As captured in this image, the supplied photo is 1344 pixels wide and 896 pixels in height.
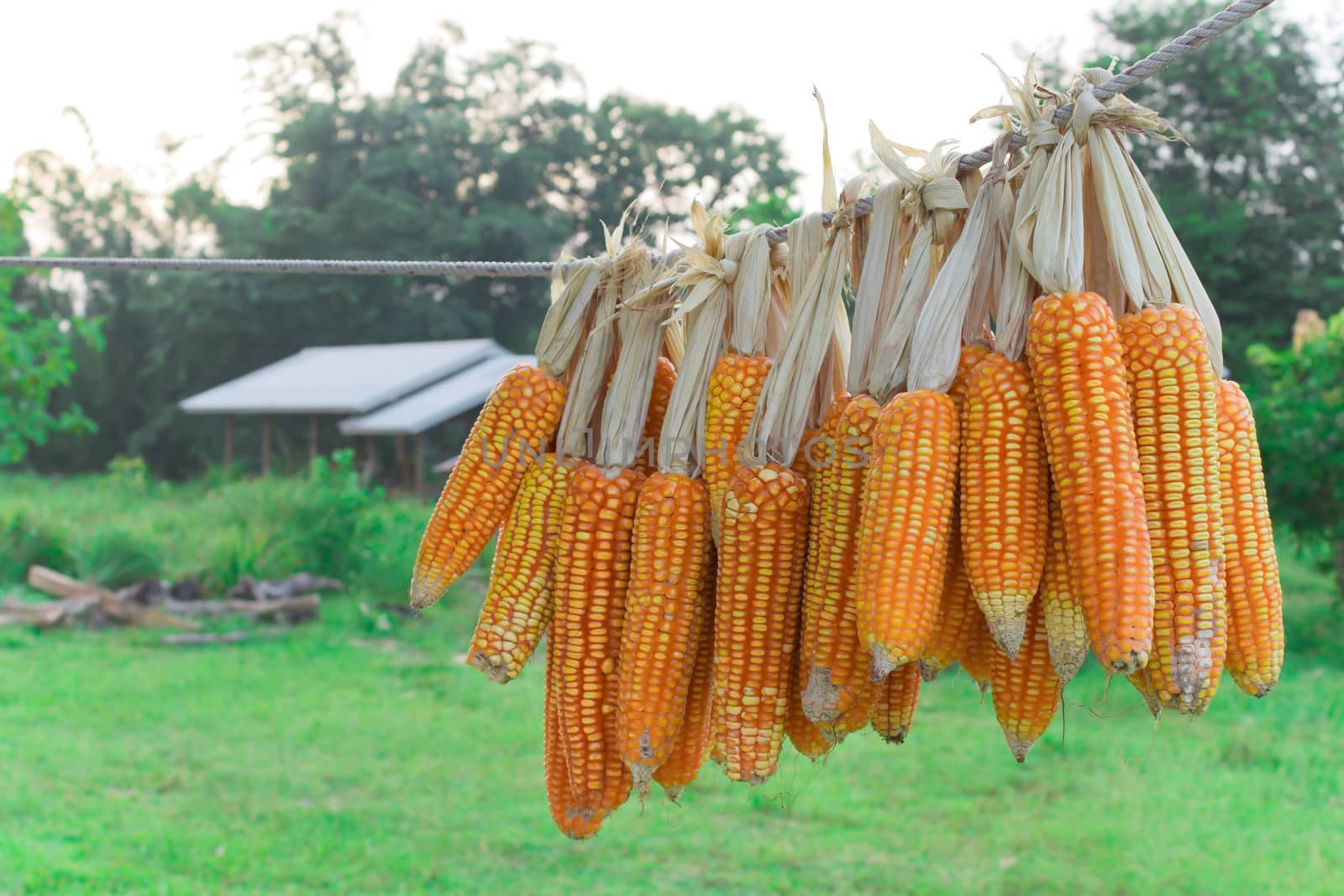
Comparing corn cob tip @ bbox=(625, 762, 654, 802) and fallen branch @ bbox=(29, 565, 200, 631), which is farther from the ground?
corn cob tip @ bbox=(625, 762, 654, 802)

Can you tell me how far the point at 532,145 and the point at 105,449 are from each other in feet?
55.9

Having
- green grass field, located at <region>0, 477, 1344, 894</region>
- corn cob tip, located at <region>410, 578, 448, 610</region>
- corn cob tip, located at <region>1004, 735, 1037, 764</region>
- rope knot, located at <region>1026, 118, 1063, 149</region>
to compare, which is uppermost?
rope knot, located at <region>1026, 118, 1063, 149</region>

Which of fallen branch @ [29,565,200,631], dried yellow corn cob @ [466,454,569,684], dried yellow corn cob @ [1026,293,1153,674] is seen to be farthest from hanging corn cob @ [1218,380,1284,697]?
fallen branch @ [29,565,200,631]

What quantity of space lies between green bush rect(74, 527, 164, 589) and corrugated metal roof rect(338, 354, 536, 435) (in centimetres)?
776

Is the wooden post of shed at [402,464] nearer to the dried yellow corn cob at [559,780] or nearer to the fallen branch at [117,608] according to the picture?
the fallen branch at [117,608]

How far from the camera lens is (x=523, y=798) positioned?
215 inches

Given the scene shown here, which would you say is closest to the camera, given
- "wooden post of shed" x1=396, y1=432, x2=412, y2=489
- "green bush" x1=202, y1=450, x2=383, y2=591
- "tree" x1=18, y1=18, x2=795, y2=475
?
"green bush" x1=202, y1=450, x2=383, y2=591

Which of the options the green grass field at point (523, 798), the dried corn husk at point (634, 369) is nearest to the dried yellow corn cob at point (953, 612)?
the dried corn husk at point (634, 369)

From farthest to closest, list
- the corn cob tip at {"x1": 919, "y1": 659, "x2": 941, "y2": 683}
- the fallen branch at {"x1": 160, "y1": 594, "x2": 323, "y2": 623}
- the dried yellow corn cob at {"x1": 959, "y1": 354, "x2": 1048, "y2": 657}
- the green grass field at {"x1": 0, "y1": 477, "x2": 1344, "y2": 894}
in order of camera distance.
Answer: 1. the fallen branch at {"x1": 160, "y1": 594, "x2": 323, "y2": 623}
2. the green grass field at {"x1": 0, "y1": 477, "x2": 1344, "y2": 894}
3. the corn cob tip at {"x1": 919, "y1": 659, "x2": 941, "y2": 683}
4. the dried yellow corn cob at {"x1": 959, "y1": 354, "x2": 1048, "y2": 657}

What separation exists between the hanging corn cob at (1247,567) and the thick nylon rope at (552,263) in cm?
40

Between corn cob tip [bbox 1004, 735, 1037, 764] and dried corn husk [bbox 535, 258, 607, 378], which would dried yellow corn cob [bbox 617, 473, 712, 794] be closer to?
dried corn husk [bbox 535, 258, 607, 378]

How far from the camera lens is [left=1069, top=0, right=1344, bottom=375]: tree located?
20.5 m

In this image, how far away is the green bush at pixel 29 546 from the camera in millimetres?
10625

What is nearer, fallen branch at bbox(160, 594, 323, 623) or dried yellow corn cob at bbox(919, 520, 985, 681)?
dried yellow corn cob at bbox(919, 520, 985, 681)
